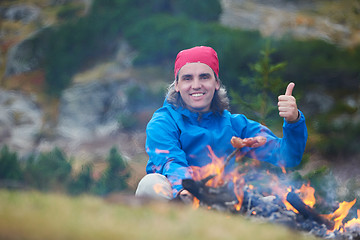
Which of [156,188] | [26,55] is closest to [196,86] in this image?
[156,188]

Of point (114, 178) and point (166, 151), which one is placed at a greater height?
point (114, 178)

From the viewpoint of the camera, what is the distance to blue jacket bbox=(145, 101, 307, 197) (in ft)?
10.5

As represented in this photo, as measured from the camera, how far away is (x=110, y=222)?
2.08 m

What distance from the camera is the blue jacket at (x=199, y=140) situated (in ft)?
10.5

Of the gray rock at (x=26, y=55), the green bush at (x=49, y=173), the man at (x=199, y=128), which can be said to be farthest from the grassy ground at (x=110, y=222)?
the gray rock at (x=26, y=55)

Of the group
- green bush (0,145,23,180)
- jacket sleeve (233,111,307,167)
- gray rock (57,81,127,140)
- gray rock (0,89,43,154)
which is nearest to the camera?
jacket sleeve (233,111,307,167)

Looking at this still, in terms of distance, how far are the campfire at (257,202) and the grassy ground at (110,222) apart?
0.45 m

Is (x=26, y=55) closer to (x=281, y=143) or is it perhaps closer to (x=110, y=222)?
(x=281, y=143)

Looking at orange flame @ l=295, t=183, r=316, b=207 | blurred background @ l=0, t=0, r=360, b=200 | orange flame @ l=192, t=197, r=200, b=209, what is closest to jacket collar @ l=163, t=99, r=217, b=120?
orange flame @ l=192, t=197, r=200, b=209

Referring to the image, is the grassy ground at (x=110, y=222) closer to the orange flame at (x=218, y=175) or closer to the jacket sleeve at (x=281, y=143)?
the orange flame at (x=218, y=175)

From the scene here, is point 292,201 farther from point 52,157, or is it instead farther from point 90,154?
point 90,154

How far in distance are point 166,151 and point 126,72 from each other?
438 inches

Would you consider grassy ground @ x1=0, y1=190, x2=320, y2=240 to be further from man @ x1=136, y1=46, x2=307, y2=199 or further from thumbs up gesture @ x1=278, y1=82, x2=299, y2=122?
thumbs up gesture @ x1=278, y1=82, x2=299, y2=122

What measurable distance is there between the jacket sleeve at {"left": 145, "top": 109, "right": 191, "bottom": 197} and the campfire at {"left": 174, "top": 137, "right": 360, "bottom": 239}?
12 cm
